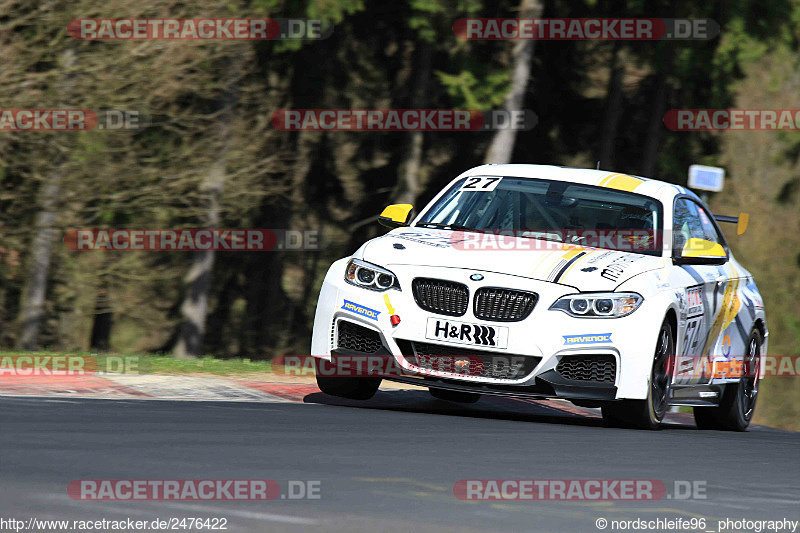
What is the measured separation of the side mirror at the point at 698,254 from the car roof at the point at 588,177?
Result: 621 millimetres

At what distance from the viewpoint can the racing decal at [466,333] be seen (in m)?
8.88

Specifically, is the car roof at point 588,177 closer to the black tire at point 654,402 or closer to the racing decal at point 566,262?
the racing decal at point 566,262

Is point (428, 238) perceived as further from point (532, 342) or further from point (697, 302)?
point (697, 302)

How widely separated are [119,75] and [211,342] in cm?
1228

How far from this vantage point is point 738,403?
11672 mm

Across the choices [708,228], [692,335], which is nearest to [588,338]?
[692,335]

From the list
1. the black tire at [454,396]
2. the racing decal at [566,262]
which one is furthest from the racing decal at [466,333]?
the black tire at [454,396]

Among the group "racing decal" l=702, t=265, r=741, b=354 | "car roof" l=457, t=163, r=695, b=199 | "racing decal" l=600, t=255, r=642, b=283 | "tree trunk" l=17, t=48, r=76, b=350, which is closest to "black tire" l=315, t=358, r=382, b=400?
"racing decal" l=600, t=255, r=642, b=283

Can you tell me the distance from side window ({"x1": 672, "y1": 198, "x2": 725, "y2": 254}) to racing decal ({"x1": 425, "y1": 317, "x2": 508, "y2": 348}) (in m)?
2.06

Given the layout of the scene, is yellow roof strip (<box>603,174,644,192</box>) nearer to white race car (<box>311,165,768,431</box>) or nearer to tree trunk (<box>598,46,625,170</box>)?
white race car (<box>311,165,768,431</box>)

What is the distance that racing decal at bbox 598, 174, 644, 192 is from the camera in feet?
35.1

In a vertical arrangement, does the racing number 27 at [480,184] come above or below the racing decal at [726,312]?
above

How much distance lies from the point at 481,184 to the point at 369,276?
1.81m

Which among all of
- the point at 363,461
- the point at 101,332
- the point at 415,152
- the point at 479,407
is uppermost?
the point at 415,152
